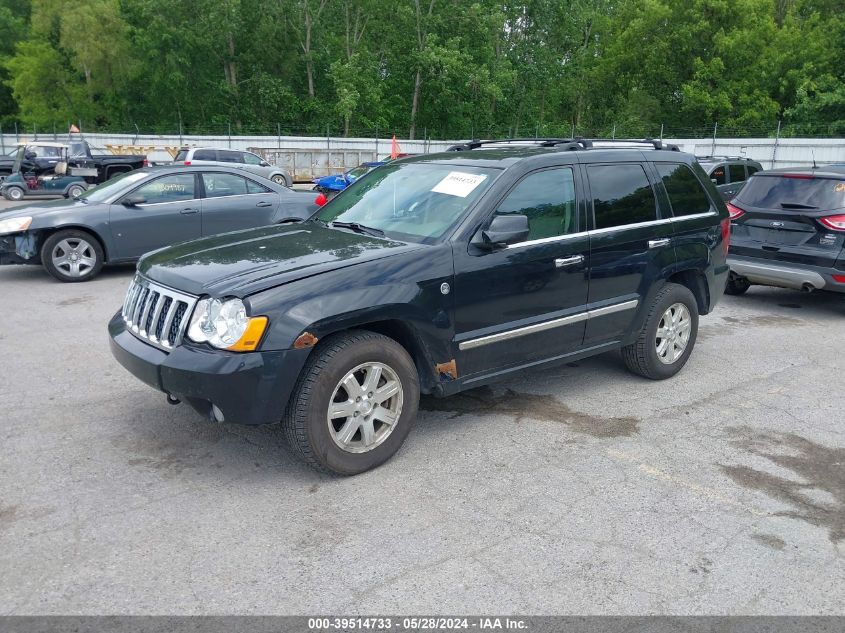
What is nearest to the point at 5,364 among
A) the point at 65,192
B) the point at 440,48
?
the point at 65,192

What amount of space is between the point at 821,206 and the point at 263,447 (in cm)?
691

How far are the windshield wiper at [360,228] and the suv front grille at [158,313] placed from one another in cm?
132

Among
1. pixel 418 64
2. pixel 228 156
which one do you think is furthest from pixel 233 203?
pixel 418 64

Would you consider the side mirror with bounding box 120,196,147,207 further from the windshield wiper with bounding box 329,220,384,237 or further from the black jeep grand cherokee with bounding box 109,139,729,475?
the windshield wiper with bounding box 329,220,384,237

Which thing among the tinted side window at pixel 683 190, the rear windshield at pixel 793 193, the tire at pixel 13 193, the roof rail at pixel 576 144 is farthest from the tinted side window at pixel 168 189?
the tire at pixel 13 193

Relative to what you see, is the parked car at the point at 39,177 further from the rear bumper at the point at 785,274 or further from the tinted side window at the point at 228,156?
the rear bumper at the point at 785,274

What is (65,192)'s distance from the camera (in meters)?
21.0

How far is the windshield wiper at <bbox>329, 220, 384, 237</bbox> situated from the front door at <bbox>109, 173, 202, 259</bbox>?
539cm

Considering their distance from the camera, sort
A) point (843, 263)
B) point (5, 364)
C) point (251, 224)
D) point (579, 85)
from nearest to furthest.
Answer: point (5, 364) → point (843, 263) → point (251, 224) → point (579, 85)

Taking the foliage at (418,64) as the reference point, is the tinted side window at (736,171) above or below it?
below

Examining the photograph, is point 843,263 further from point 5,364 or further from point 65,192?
point 65,192

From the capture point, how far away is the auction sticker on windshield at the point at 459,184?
4.80 meters

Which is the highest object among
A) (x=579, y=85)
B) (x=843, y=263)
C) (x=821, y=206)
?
(x=579, y=85)

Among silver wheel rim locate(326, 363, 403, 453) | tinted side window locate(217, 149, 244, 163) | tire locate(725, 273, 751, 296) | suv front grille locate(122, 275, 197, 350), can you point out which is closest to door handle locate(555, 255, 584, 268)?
silver wheel rim locate(326, 363, 403, 453)
